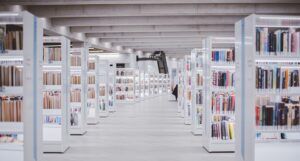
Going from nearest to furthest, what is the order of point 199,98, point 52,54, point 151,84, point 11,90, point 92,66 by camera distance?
point 11,90, point 52,54, point 199,98, point 92,66, point 151,84

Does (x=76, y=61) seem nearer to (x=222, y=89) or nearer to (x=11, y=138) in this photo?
(x=222, y=89)

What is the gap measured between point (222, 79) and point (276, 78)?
220cm

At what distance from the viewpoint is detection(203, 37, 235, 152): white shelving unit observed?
6.97m

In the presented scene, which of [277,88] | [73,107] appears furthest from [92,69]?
[277,88]

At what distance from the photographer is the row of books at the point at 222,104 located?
6969 millimetres

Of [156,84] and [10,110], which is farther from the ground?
[10,110]

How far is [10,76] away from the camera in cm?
477

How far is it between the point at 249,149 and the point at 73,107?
576cm

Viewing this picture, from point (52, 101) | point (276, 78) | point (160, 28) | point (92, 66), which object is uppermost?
point (160, 28)

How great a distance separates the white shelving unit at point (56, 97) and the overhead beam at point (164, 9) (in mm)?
5246

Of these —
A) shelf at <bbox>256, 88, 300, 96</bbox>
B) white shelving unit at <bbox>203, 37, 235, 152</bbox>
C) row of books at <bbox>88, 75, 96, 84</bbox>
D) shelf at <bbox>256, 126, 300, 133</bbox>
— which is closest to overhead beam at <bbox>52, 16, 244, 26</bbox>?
row of books at <bbox>88, 75, 96, 84</bbox>

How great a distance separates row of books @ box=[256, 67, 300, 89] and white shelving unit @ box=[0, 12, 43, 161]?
3091 millimetres

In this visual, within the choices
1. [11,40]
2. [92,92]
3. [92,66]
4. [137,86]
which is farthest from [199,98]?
[137,86]

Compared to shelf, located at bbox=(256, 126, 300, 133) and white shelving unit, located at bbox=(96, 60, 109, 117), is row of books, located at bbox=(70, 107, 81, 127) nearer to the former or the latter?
white shelving unit, located at bbox=(96, 60, 109, 117)
